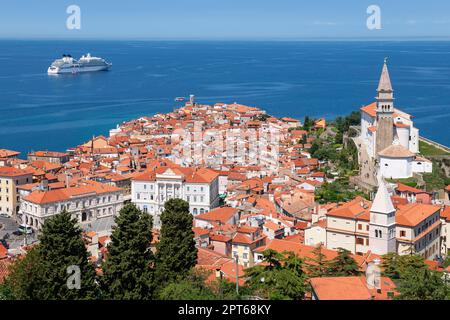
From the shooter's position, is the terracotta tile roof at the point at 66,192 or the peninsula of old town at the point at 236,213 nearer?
the peninsula of old town at the point at 236,213

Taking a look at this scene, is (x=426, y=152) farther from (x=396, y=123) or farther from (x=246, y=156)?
(x=246, y=156)

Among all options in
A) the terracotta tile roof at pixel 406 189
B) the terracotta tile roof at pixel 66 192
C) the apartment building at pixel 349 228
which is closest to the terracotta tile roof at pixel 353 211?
the apartment building at pixel 349 228

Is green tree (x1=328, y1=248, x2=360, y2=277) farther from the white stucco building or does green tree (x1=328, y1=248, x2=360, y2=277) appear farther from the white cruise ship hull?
the white cruise ship hull

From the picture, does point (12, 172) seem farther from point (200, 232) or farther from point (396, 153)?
point (396, 153)

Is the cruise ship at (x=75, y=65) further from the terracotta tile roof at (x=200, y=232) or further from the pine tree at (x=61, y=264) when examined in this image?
the pine tree at (x=61, y=264)

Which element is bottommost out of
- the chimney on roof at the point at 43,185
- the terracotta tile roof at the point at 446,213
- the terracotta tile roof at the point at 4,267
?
the chimney on roof at the point at 43,185

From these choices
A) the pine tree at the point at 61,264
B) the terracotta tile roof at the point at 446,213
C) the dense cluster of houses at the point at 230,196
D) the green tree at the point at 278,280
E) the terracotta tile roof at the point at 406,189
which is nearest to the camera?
the green tree at the point at 278,280

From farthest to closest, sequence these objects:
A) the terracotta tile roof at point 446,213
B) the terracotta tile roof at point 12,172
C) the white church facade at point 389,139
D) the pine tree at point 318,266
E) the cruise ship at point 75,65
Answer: the cruise ship at point 75,65, the terracotta tile roof at point 12,172, the white church facade at point 389,139, the terracotta tile roof at point 446,213, the pine tree at point 318,266
